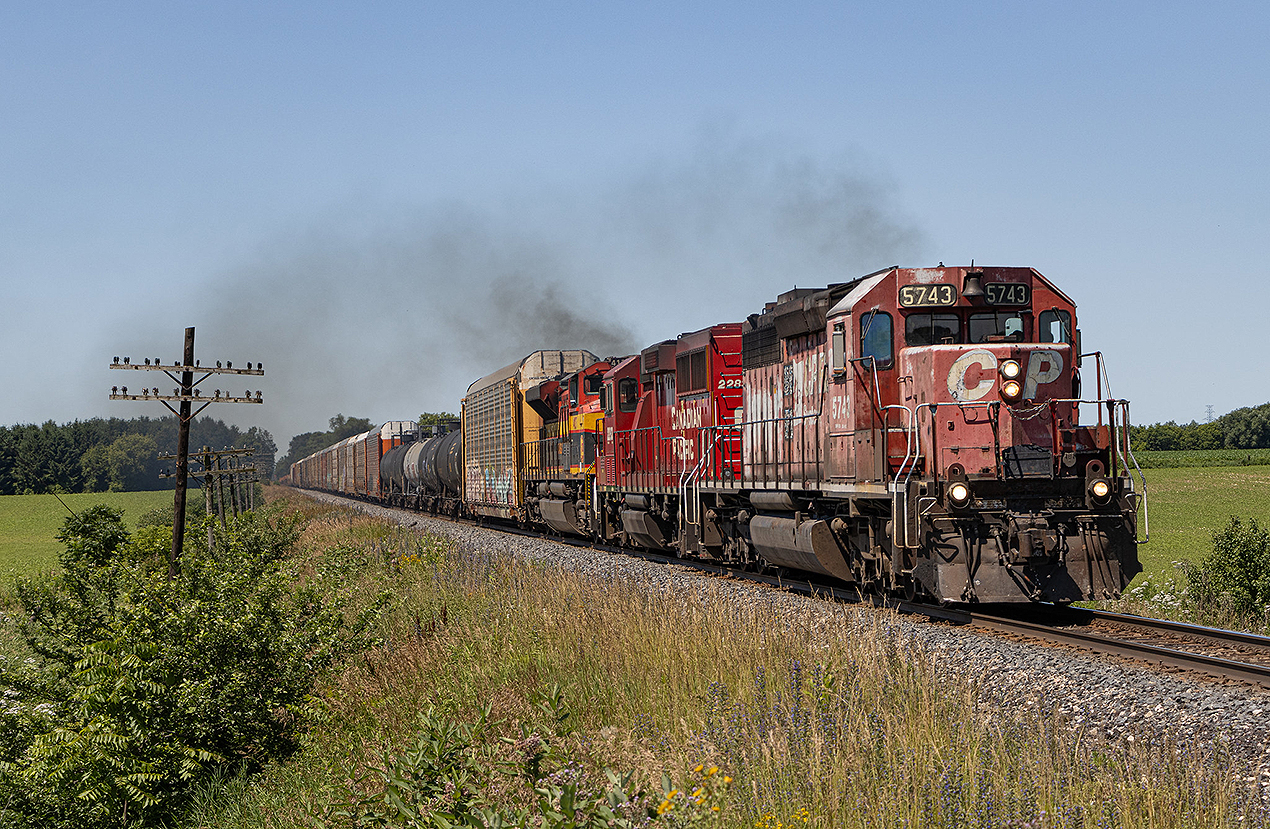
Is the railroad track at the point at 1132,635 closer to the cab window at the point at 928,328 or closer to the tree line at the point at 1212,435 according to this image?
the cab window at the point at 928,328

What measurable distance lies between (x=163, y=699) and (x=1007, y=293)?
955 centimetres

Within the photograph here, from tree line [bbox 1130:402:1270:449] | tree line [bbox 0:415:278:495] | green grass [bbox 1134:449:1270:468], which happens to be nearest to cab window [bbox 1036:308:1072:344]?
green grass [bbox 1134:449:1270:468]

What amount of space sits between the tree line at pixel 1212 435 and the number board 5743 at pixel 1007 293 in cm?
9874

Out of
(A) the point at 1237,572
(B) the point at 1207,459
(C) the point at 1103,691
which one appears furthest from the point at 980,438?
(B) the point at 1207,459

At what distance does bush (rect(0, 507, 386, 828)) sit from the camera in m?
8.30

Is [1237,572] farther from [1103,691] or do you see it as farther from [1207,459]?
[1207,459]

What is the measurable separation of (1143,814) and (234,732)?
24.5 feet

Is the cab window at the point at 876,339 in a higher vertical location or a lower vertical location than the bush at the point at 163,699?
higher

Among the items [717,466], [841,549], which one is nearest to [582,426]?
[717,466]

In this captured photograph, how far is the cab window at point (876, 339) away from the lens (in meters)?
11.9

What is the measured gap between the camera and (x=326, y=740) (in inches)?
313

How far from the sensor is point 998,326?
1176 centimetres

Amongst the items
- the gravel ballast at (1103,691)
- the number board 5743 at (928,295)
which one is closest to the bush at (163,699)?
the gravel ballast at (1103,691)

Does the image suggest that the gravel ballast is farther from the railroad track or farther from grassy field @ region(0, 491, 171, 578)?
grassy field @ region(0, 491, 171, 578)
